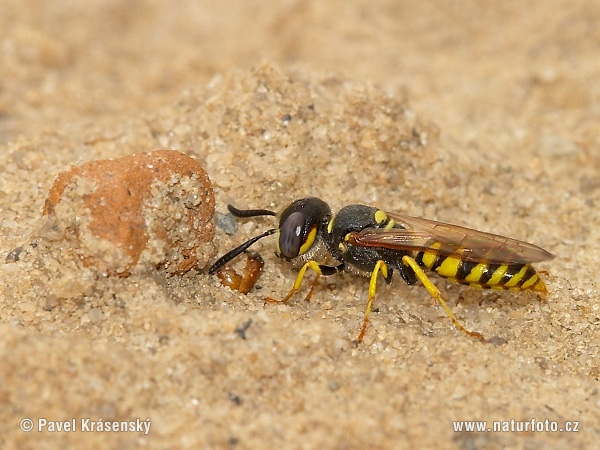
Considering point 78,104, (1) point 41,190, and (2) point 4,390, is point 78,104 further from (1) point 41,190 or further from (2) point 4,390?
(2) point 4,390

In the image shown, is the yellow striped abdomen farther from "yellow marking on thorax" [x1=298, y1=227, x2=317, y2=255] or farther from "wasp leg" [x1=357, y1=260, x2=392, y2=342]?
"yellow marking on thorax" [x1=298, y1=227, x2=317, y2=255]

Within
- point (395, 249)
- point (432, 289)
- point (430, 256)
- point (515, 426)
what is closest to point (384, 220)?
point (395, 249)

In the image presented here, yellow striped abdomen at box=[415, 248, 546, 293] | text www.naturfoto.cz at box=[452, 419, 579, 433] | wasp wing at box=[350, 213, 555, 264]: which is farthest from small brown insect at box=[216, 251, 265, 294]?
text www.naturfoto.cz at box=[452, 419, 579, 433]

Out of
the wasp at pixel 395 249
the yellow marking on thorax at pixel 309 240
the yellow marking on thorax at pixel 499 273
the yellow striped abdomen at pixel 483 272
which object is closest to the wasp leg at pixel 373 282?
the wasp at pixel 395 249

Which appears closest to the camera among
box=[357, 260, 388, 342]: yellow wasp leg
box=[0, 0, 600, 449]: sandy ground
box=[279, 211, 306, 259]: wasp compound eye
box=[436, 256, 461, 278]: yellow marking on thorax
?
box=[0, 0, 600, 449]: sandy ground

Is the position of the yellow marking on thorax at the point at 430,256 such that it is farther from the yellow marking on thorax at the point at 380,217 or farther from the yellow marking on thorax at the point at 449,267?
the yellow marking on thorax at the point at 380,217

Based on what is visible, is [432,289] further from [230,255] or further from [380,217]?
[230,255]

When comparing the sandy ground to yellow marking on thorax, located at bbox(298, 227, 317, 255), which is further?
yellow marking on thorax, located at bbox(298, 227, 317, 255)
